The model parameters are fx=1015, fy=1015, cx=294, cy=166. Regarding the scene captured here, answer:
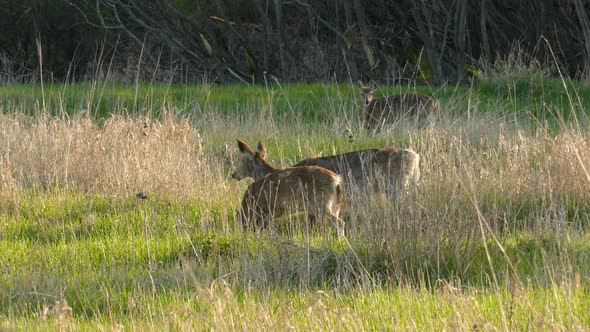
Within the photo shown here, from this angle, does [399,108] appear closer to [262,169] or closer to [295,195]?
[262,169]

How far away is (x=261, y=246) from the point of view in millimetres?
7055

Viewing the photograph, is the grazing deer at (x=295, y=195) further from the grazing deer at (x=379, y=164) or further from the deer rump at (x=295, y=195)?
the grazing deer at (x=379, y=164)

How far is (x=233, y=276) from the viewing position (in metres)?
6.59

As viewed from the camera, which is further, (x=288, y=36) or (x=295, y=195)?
(x=288, y=36)

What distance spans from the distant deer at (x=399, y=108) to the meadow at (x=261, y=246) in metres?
2.23

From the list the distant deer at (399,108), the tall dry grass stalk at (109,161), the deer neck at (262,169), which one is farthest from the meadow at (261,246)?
the distant deer at (399,108)

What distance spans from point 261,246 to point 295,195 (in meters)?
1.40

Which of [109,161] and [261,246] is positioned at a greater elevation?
[109,161]

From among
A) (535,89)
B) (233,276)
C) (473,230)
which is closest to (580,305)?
(473,230)

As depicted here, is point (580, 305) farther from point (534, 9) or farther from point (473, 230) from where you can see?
point (534, 9)

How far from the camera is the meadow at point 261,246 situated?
546 centimetres

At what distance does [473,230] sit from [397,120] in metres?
8.05

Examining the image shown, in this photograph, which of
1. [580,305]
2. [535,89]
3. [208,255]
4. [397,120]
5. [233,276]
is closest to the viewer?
[580,305]

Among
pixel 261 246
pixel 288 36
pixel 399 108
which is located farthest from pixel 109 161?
pixel 288 36
